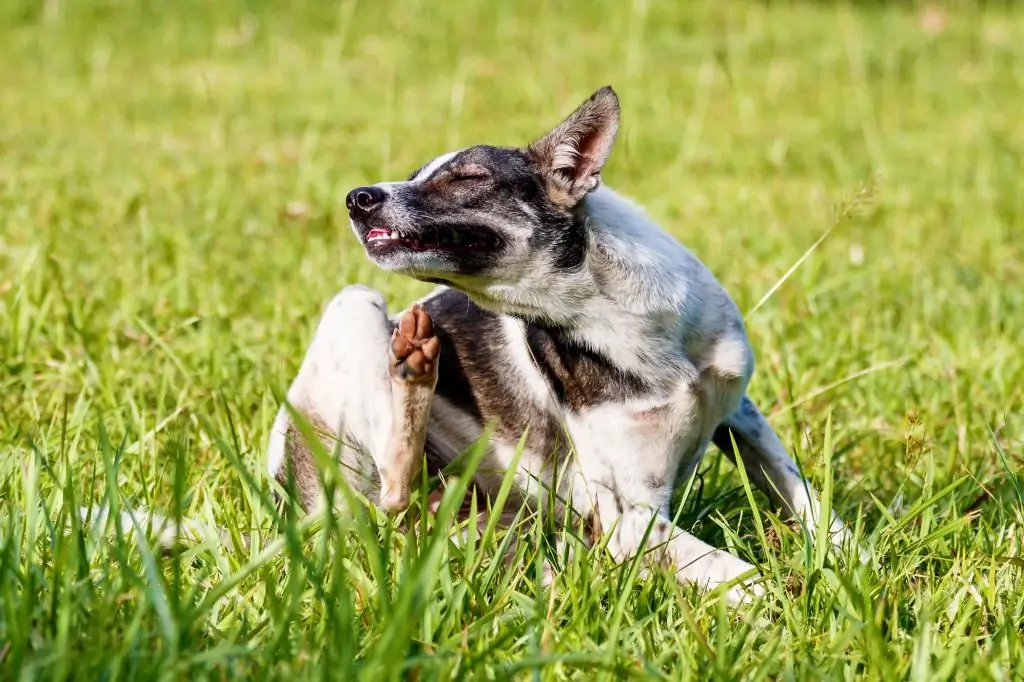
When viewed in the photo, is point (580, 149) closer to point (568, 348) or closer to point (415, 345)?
point (568, 348)

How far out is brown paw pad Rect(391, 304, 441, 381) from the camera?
277 centimetres

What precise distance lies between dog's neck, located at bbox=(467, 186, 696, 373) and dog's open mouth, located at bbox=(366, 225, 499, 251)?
0.10 metres

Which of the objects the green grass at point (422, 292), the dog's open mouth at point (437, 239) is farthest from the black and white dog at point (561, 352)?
the green grass at point (422, 292)

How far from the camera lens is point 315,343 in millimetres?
3186

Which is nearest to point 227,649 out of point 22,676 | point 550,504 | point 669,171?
point 22,676

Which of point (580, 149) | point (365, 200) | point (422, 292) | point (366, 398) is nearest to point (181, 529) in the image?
point (366, 398)

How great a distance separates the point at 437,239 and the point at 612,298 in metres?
0.41

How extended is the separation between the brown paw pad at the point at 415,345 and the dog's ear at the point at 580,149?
430 millimetres

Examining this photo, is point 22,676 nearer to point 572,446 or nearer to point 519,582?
point 519,582

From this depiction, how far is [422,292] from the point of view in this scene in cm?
493

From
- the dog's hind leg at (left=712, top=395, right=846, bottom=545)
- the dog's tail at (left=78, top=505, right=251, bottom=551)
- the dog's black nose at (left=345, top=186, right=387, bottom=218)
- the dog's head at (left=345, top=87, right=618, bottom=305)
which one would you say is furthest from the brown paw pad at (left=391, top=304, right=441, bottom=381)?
the dog's hind leg at (left=712, top=395, right=846, bottom=545)

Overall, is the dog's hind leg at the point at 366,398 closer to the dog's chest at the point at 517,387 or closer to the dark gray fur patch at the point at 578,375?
the dog's chest at the point at 517,387

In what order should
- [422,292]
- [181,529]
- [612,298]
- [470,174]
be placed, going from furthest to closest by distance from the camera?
[422,292] → [470,174] → [612,298] → [181,529]

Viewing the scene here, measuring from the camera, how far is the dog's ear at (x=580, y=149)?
294 cm
